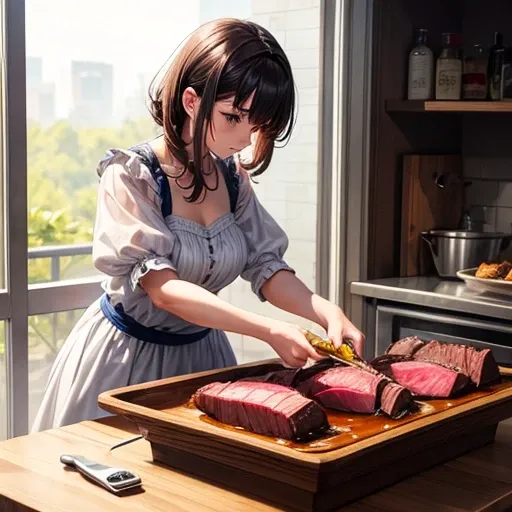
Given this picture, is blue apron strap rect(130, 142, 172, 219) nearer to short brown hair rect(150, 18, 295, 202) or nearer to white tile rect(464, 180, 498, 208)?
short brown hair rect(150, 18, 295, 202)

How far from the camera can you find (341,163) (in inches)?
127

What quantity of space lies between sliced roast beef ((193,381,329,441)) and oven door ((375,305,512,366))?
4.37 ft

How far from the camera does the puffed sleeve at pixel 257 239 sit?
2.23 meters

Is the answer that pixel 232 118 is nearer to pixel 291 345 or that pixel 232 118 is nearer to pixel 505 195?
pixel 291 345

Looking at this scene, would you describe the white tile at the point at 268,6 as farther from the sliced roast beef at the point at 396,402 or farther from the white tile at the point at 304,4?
the sliced roast beef at the point at 396,402

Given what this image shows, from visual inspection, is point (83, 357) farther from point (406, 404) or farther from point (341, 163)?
point (341, 163)

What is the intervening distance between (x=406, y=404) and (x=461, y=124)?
221cm

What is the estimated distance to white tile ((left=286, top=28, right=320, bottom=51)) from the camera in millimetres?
3201

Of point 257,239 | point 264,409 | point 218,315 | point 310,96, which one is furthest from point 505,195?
point 264,409

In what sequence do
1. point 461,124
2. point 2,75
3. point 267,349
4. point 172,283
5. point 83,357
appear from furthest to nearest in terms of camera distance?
point 461,124 → point 267,349 → point 2,75 → point 83,357 → point 172,283

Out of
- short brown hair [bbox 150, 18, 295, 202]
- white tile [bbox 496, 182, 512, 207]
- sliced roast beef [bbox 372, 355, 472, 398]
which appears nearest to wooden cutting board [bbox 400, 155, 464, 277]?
white tile [bbox 496, 182, 512, 207]

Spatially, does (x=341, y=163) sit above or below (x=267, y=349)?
above

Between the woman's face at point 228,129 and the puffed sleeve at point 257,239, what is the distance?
209mm

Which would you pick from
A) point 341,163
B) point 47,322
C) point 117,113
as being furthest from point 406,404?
point 341,163
